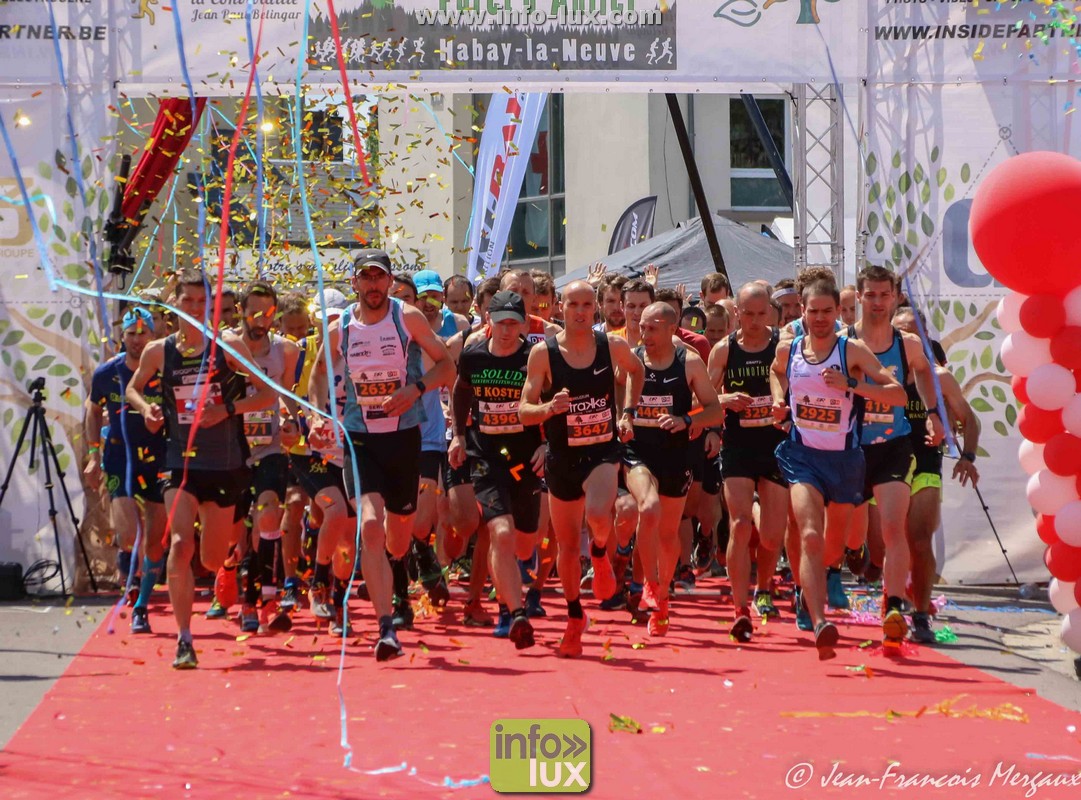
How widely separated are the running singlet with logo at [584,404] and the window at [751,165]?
2526 centimetres

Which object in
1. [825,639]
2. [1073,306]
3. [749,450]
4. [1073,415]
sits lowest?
[825,639]

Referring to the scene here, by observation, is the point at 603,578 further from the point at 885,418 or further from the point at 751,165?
the point at 751,165

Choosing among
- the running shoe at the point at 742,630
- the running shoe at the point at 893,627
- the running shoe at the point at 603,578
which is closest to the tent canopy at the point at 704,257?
the running shoe at the point at 603,578

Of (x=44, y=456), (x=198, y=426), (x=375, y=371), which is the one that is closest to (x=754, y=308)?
(x=375, y=371)

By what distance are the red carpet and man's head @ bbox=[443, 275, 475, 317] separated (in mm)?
3383

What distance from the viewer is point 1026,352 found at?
773 centimetres

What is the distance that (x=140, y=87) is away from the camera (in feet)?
35.9

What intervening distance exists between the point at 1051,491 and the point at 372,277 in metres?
3.61

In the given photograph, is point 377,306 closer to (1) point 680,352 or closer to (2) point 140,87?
(1) point 680,352

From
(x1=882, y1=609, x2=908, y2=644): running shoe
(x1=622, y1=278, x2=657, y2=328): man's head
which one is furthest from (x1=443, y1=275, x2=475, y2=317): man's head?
(x1=882, y1=609, x2=908, y2=644): running shoe

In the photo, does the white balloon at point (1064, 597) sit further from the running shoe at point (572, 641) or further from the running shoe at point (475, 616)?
the running shoe at point (475, 616)

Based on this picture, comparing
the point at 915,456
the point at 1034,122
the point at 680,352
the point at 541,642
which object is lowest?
the point at 541,642

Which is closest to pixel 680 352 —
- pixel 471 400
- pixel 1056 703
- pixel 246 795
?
pixel 471 400

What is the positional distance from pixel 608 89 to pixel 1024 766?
21.8 ft
